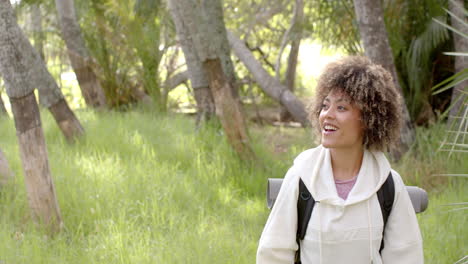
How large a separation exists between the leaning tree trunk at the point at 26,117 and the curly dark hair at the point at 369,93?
2379mm

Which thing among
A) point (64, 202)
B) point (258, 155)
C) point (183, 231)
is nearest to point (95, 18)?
point (258, 155)

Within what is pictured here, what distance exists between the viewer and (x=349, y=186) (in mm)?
Result: 2379

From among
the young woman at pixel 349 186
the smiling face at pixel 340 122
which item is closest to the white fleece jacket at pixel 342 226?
the young woman at pixel 349 186

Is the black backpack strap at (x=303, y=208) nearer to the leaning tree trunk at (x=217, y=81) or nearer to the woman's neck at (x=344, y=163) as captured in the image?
the woman's neck at (x=344, y=163)

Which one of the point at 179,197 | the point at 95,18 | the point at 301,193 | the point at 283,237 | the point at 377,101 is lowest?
the point at 179,197

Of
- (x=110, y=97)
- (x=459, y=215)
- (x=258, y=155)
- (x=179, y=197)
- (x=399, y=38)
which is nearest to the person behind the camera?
(x=459, y=215)

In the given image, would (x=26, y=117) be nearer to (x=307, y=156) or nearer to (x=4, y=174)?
(x=4, y=174)

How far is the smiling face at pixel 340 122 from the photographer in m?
2.36

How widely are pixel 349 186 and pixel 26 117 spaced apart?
2.56 meters

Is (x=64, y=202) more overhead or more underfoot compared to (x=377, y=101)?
more underfoot

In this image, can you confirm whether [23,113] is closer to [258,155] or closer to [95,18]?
[258,155]

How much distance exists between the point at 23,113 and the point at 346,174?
2.53 m

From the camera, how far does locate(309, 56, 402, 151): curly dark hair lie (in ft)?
7.68

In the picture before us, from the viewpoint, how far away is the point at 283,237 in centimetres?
230
